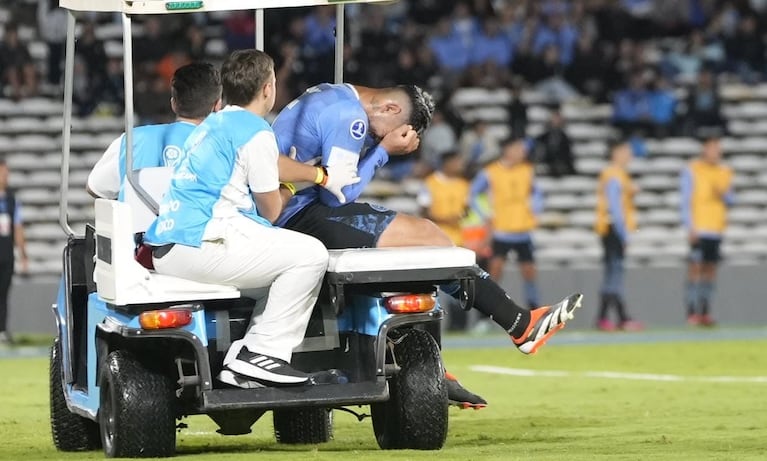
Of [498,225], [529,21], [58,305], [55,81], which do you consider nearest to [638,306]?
[498,225]

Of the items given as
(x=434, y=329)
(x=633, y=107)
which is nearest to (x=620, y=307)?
(x=633, y=107)

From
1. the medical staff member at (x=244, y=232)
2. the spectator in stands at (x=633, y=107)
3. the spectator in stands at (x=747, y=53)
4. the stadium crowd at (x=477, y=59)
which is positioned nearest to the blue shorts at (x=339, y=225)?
the medical staff member at (x=244, y=232)

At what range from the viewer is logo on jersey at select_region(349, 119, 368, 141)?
852cm

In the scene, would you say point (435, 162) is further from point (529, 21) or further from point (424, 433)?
point (424, 433)

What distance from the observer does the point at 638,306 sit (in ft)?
72.6

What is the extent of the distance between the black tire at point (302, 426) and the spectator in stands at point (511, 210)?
1138cm

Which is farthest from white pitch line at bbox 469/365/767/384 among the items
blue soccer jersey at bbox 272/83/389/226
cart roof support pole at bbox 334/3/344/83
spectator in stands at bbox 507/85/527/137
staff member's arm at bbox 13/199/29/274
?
spectator in stands at bbox 507/85/527/137

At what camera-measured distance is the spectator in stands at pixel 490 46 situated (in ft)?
80.1

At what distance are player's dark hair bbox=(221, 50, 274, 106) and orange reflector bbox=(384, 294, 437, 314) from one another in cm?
116

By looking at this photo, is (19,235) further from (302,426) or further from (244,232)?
(244,232)

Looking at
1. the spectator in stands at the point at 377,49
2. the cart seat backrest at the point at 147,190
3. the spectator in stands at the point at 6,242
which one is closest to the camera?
the cart seat backrest at the point at 147,190

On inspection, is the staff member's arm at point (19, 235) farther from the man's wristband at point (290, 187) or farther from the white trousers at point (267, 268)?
the white trousers at point (267, 268)

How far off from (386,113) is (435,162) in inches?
529

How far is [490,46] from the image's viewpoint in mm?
24484
